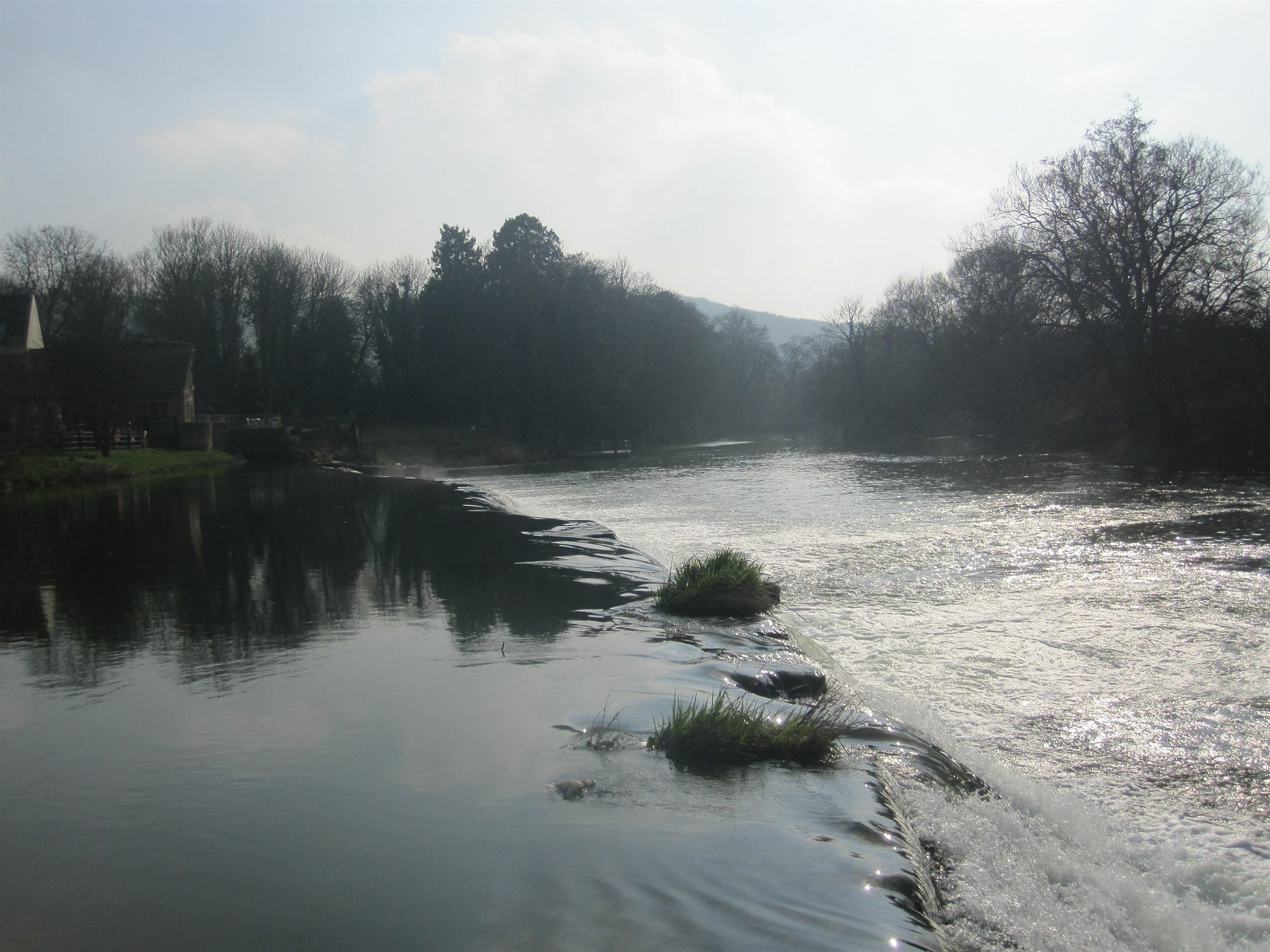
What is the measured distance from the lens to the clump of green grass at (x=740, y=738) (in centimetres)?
569

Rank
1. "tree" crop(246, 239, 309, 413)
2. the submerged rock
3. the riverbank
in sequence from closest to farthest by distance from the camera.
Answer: the submerged rock, the riverbank, "tree" crop(246, 239, 309, 413)

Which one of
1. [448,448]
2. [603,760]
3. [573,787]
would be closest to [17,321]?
[448,448]

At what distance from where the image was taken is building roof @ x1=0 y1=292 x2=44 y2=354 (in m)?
48.3

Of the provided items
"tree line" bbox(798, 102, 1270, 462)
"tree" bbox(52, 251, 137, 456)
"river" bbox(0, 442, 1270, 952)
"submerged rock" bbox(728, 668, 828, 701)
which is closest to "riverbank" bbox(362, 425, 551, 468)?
"tree" bbox(52, 251, 137, 456)

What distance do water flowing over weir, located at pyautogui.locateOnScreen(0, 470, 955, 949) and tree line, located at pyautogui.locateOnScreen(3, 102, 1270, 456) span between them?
97.8ft

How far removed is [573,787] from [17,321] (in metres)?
56.6

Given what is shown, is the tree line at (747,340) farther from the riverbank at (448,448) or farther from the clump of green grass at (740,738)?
the clump of green grass at (740,738)

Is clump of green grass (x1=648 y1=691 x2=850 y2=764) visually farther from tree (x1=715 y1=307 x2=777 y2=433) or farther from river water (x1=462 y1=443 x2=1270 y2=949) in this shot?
tree (x1=715 y1=307 x2=777 y2=433)

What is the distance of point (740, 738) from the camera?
18.8ft

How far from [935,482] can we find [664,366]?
45.9 meters

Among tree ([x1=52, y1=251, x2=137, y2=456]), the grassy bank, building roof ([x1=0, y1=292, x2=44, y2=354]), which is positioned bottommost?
the grassy bank

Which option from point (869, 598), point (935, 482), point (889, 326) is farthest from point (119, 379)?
point (889, 326)

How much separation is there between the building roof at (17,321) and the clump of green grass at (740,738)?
177 ft

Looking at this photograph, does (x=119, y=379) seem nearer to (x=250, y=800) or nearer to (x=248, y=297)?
(x=248, y=297)
